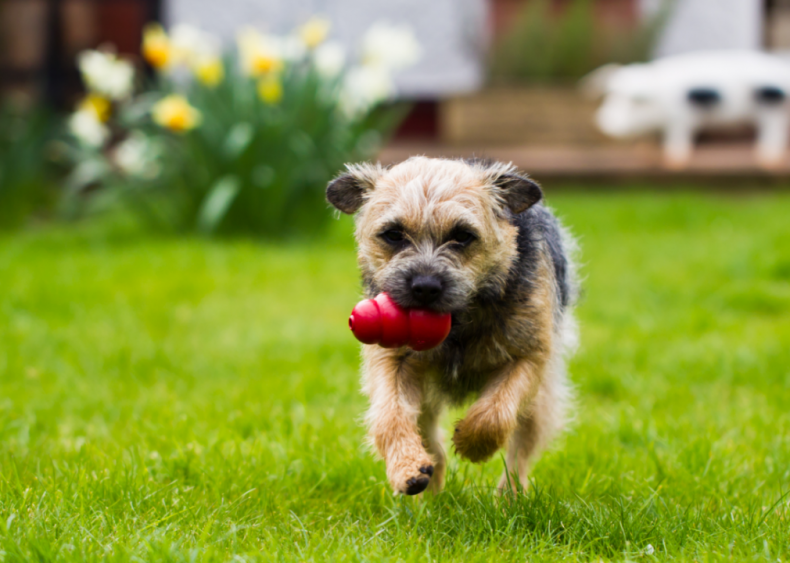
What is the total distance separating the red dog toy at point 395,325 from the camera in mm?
2436

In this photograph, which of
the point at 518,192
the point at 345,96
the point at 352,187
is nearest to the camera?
the point at 518,192

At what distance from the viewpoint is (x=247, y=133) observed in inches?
305

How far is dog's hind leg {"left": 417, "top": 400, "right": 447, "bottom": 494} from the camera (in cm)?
300

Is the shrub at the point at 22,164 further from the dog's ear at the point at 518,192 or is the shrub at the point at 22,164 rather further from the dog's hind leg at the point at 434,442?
the dog's ear at the point at 518,192

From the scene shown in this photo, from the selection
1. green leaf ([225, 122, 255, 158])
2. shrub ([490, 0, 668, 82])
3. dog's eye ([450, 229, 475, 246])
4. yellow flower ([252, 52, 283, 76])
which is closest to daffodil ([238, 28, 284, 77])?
yellow flower ([252, 52, 283, 76])

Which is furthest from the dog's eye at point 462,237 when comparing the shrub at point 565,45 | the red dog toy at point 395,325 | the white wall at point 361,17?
the white wall at point 361,17

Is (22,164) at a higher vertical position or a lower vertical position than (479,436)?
lower

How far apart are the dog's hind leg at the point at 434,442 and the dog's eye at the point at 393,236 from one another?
0.62 metres

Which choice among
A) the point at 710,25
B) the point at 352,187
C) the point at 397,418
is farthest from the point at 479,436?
the point at 710,25

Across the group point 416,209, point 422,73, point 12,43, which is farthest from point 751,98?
point 12,43

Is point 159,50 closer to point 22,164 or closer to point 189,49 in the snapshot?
point 189,49

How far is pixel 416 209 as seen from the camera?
2.63 metres

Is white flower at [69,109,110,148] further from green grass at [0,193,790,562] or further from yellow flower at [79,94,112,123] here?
green grass at [0,193,790,562]

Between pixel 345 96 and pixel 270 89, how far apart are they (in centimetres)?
88
